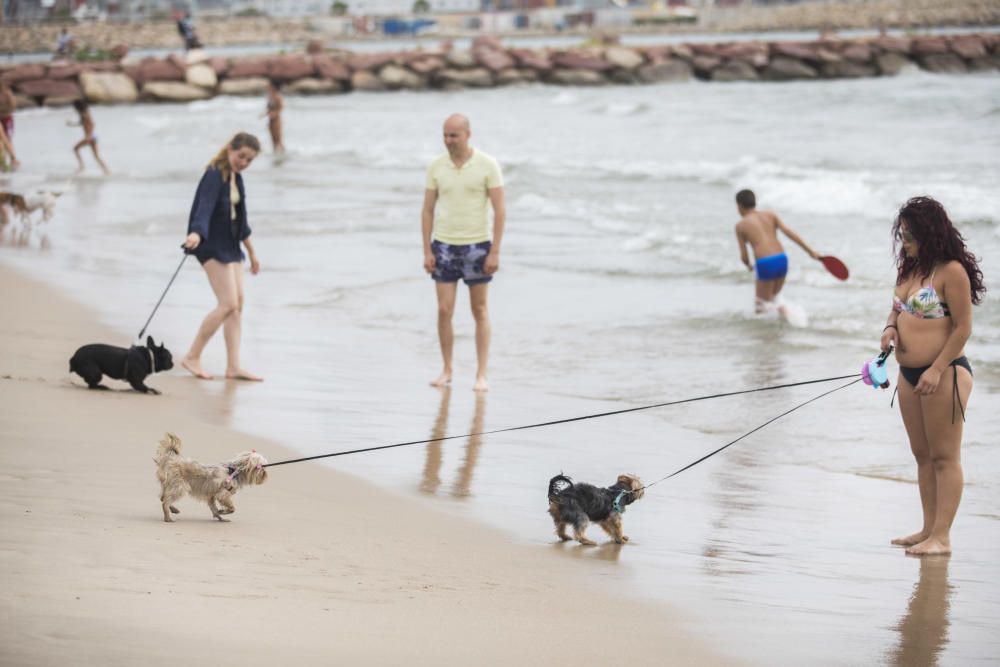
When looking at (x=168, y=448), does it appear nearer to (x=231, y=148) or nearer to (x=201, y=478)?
(x=201, y=478)

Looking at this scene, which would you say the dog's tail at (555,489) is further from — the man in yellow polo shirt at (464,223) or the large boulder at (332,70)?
the large boulder at (332,70)

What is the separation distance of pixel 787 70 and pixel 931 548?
156 ft

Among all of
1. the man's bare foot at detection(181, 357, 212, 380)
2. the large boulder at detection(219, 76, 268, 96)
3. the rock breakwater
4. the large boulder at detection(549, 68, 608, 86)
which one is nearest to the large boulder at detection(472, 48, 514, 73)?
the rock breakwater

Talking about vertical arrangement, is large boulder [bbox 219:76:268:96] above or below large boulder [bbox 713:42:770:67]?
below

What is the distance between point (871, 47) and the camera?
168 ft

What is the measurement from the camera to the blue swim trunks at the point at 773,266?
1103 cm

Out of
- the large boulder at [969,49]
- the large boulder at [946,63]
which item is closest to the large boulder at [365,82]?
the large boulder at [946,63]

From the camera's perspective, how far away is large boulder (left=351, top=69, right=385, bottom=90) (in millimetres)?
50094

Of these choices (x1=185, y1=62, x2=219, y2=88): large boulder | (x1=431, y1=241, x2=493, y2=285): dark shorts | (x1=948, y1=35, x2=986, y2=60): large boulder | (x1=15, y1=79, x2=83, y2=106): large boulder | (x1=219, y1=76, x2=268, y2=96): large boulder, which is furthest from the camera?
(x1=948, y1=35, x2=986, y2=60): large boulder

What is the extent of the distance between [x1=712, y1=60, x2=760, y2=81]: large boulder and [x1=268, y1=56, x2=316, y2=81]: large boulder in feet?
54.7

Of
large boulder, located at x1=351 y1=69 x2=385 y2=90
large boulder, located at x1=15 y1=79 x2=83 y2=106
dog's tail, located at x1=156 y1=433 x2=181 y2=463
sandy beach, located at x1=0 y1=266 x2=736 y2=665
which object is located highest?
large boulder, located at x1=351 y1=69 x2=385 y2=90

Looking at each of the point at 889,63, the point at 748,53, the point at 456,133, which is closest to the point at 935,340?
the point at 456,133

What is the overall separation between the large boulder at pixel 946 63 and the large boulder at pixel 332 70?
2395cm

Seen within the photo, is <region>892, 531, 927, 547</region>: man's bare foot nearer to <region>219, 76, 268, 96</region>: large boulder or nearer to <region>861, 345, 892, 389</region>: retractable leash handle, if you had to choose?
<region>861, 345, 892, 389</region>: retractable leash handle
